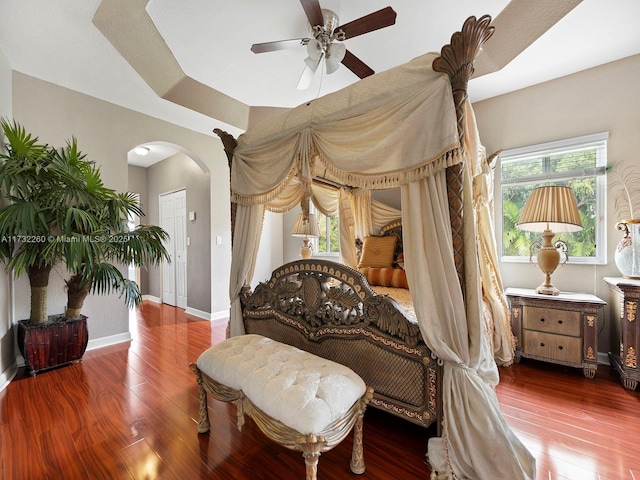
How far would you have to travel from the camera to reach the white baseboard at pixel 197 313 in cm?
459

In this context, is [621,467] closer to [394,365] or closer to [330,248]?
[394,365]

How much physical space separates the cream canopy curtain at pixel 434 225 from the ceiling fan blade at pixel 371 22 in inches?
16.4

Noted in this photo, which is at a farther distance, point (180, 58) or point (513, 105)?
point (513, 105)

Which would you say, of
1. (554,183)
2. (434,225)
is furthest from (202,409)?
(554,183)

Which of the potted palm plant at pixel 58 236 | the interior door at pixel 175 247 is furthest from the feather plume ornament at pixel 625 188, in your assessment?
the interior door at pixel 175 247

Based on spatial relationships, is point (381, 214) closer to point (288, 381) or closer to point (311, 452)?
point (288, 381)

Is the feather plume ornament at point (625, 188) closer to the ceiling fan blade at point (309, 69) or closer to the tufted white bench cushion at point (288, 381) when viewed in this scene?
the ceiling fan blade at point (309, 69)

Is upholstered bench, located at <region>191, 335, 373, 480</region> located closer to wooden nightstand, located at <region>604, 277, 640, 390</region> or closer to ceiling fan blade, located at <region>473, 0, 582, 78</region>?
wooden nightstand, located at <region>604, 277, 640, 390</region>

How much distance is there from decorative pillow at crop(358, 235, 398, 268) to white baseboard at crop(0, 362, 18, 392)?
3.58 metres

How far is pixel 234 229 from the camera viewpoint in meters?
2.73

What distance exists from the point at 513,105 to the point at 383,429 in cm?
363

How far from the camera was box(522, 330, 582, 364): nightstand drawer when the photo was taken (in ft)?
8.34

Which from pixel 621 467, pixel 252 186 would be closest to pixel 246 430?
pixel 252 186

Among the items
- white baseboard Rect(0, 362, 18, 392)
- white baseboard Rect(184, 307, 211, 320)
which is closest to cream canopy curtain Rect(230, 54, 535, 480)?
white baseboard Rect(0, 362, 18, 392)
